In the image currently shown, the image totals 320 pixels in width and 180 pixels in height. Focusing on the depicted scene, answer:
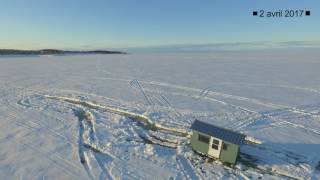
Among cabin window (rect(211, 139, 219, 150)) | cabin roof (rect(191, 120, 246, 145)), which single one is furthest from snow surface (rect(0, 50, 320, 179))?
cabin roof (rect(191, 120, 246, 145))

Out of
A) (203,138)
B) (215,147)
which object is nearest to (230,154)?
(215,147)

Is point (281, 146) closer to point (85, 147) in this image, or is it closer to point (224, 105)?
point (224, 105)

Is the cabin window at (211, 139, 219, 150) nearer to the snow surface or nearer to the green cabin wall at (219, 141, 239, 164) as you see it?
the green cabin wall at (219, 141, 239, 164)

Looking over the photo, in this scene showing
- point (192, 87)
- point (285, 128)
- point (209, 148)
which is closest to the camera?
point (209, 148)

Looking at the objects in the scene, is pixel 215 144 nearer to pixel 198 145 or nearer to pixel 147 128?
pixel 198 145

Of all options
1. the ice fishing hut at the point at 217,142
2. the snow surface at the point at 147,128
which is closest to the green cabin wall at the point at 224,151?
the ice fishing hut at the point at 217,142

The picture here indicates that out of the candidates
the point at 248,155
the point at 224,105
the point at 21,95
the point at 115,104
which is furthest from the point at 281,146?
the point at 21,95
